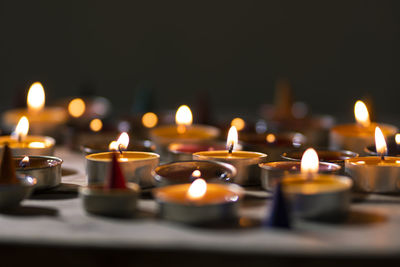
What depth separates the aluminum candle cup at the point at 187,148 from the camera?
1.20 meters

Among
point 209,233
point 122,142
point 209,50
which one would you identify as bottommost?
point 209,233

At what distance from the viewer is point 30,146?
130 cm

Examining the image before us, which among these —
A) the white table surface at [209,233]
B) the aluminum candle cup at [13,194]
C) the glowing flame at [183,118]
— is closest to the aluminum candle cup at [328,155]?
the white table surface at [209,233]

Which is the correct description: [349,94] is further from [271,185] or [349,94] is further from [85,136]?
[271,185]

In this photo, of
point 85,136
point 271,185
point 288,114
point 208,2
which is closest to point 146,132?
point 85,136

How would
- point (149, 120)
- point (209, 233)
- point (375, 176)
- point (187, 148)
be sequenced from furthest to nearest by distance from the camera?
point (149, 120) → point (187, 148) → point (375, 176) → point (209, 233)

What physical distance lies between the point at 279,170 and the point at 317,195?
0.15 metres

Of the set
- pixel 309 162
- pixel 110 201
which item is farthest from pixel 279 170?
pixel 110 201

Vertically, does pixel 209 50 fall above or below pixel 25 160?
above

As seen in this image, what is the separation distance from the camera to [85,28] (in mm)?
3430

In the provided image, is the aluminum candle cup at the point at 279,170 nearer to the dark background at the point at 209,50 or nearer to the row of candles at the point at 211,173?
the row of candles at the point at 211,173

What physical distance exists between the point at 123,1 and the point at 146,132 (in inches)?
74.4

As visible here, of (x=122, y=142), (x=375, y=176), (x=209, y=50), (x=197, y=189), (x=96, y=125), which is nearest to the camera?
(x=197, y=189)

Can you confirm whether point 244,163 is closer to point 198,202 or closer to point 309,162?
point 309,162
